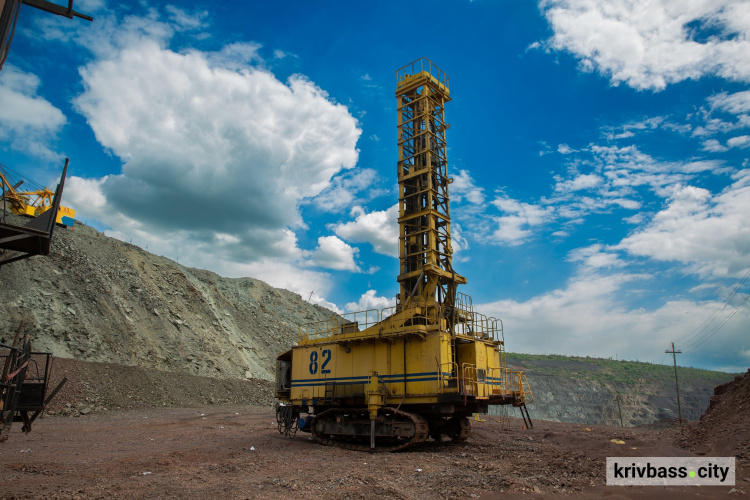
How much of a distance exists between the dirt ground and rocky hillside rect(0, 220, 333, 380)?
39.6 feet

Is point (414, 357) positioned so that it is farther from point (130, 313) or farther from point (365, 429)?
point (130, 313)

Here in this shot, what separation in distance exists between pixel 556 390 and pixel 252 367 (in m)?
42.4

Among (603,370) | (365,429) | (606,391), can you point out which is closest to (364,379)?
(365,429)

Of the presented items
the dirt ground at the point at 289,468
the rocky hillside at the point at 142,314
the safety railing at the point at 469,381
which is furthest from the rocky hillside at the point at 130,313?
the safety railing at the point at 469,381

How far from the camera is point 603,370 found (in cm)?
7400

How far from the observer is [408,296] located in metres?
17.3

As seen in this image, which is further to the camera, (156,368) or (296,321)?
(296,321)

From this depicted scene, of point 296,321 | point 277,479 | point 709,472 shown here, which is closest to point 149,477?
point 277,479

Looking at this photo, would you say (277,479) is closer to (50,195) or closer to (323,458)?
(323,458)

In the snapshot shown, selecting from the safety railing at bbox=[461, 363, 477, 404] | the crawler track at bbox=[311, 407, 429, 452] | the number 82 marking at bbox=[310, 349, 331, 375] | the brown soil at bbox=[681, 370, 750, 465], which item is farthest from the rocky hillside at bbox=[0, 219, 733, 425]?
the brown soil at bbox=[681, 370, 750, 465]

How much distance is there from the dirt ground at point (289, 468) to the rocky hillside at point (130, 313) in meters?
12.1

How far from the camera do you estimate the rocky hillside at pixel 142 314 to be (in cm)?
2733

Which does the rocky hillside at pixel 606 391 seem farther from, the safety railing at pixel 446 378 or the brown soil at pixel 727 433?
the safety railing at pixel 446 378

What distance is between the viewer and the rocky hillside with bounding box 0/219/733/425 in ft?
89.7
